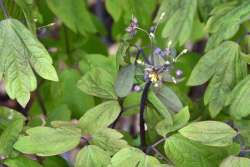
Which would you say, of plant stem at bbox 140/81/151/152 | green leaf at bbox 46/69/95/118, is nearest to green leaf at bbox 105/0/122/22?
green leaf at bbox 46/69/95/118

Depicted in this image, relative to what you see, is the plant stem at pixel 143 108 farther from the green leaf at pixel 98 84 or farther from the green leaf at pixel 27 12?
the green leaf at pixel 27 12

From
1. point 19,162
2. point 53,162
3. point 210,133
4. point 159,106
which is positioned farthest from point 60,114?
point 210,133

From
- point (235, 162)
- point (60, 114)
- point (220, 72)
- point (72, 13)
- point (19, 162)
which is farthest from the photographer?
point (72, 13)

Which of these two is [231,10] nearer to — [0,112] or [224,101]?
[224,101]

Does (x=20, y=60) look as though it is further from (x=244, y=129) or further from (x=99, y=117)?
(x=244, y=129)

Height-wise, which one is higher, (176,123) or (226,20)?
(226,20)

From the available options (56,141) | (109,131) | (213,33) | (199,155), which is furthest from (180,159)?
(213,33)
